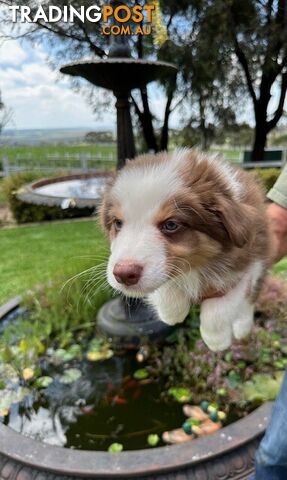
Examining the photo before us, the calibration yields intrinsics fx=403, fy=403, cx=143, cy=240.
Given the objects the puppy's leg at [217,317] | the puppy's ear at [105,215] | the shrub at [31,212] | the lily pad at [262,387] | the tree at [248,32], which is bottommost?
the shrub at [31,212]

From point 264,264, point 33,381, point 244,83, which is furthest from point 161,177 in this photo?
point 244,83

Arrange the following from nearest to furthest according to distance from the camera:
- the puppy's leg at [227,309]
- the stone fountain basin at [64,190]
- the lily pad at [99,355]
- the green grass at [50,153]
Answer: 1. the puppy's leg at [227,309]
2. the lily pad at [99,355]
3. the stone fountain basin at [64,190]
4. the green grass at [50,153]

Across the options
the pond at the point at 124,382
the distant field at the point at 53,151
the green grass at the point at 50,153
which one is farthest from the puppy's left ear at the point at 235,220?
the distant field at the point at 53,151

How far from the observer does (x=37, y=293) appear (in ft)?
13.2

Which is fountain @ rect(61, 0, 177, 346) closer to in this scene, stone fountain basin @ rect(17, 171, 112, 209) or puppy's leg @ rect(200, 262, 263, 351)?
stone fountain basin @ rect(17, 171, 112, 209)

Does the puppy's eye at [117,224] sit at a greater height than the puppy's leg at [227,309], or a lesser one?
greater

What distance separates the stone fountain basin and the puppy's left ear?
295 centimetres

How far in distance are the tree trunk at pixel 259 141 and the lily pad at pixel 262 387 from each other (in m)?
11.9

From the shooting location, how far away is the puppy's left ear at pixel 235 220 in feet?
4.05

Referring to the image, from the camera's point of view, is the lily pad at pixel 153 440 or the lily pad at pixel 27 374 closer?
the lily pad at pixel 153 440

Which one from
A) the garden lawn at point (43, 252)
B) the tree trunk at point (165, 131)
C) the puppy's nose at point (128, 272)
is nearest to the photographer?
the puppy's nose at point (128, 272)

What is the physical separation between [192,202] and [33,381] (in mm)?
2408

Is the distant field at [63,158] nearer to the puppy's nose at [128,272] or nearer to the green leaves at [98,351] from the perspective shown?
the green leaves at [98,351]

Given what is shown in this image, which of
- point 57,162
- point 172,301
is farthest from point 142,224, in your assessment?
point 57,162
